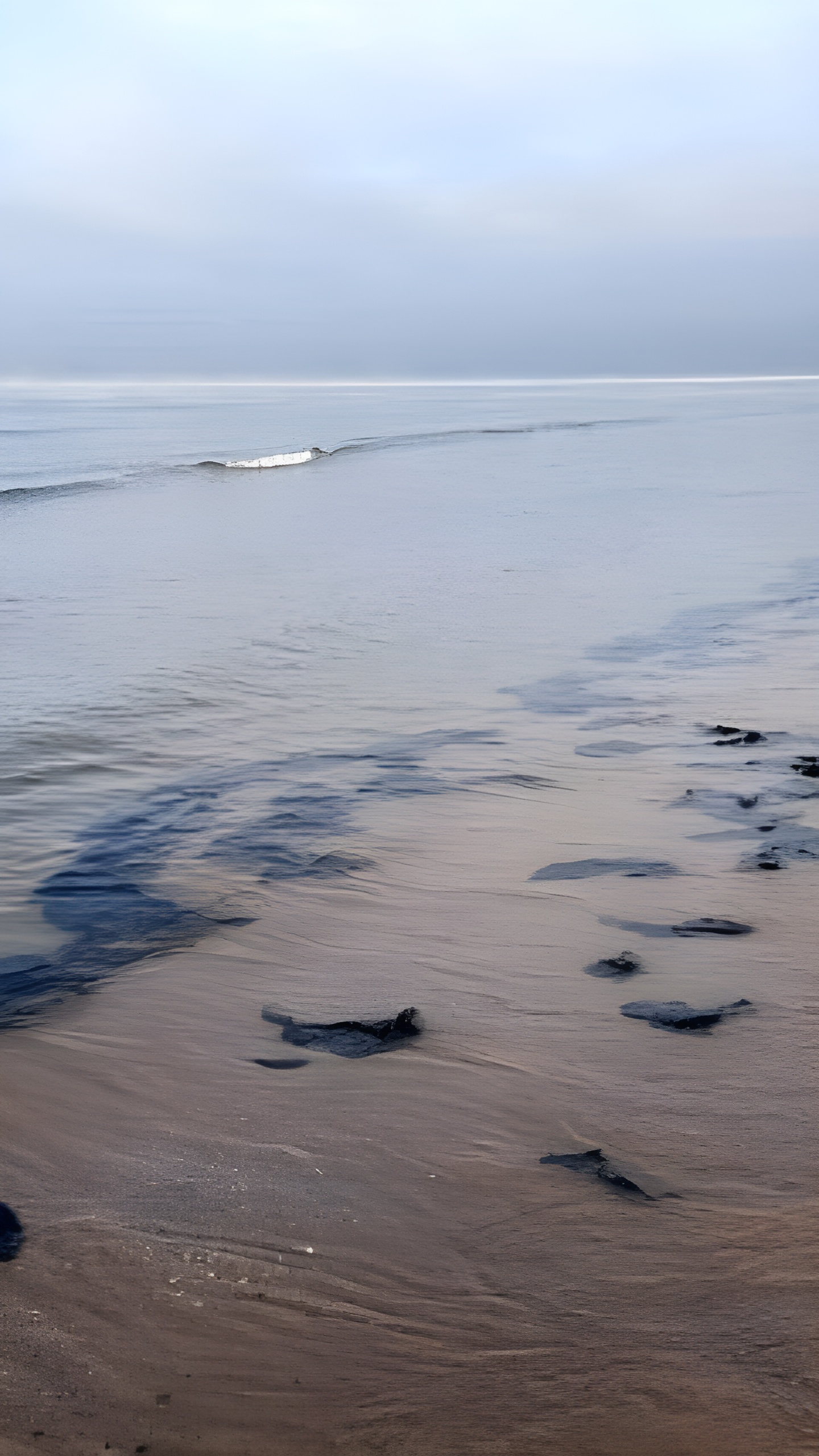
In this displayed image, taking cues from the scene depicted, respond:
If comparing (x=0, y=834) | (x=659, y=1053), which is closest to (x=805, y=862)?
(x=659, y=1053)

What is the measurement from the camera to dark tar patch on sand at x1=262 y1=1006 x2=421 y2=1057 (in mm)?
3104

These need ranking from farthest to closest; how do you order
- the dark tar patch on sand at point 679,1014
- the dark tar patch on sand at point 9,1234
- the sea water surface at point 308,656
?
the sea water surface at point 308,656 → the dark tar patch on sand at point 679,1014 → the dark tar patch on sand at point 9,1234

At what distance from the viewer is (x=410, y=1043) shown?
3131mm

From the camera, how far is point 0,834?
16.1 ft

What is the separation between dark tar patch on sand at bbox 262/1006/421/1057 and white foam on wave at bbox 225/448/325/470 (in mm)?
27701

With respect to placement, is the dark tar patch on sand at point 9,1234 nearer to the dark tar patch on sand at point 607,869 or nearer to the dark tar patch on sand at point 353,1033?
the dark tar patch on sand at point 353,1033

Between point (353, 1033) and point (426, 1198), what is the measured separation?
74 centimetres

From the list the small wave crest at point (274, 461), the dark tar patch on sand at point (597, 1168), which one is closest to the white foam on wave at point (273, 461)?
the small wave crest at point (274, 461)

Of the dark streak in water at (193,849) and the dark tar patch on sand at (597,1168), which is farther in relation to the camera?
the dark streak in water at (193,849)

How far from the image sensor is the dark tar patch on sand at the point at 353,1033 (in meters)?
3.10

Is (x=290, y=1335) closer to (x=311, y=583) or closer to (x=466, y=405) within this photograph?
(x=311, y=583)

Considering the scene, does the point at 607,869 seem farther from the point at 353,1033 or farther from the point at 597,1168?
the point at 597,1168

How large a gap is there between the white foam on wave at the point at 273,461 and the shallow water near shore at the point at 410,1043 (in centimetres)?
2154

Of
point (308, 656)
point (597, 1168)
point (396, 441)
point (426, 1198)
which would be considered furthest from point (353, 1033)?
point (396, 441)
